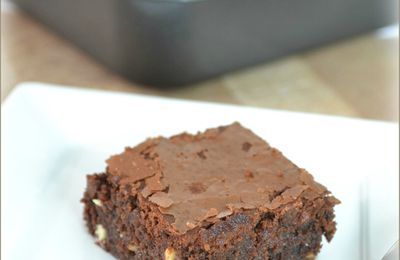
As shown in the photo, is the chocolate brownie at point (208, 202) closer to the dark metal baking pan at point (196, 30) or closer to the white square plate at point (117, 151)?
the white square plate at point (117, 151)

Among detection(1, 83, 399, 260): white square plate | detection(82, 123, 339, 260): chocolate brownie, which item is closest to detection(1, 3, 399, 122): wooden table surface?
detection(1, 83, 399, 260): white square plate

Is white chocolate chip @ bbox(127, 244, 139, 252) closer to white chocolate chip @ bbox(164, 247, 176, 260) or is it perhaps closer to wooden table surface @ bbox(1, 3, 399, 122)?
white chocolate chip @ bbox(164, 247, 176, 260)

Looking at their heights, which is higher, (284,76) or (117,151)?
(284,76)

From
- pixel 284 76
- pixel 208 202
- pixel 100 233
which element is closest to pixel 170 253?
pixel 208 202

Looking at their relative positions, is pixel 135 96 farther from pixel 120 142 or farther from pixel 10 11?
pixel 10 11

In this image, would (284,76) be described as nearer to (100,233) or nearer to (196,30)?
(196,30)

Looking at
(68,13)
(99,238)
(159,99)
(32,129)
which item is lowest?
(99,238)

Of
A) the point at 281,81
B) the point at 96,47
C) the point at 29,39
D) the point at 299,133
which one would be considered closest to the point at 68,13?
the point at 96,47
